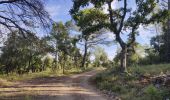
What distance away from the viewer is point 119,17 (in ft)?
111

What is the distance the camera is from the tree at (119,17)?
3234 cm

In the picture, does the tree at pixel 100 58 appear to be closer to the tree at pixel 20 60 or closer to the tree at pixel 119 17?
the tree at pixel 20 60

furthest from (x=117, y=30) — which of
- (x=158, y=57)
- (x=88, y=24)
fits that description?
(x=158, y=57)

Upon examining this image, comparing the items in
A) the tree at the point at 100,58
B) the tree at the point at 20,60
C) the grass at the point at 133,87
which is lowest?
the grass at the point at 133,87

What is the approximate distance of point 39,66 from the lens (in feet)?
221

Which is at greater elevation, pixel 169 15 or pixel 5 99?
pixel 169 15

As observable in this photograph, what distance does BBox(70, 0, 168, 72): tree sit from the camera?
106 ft

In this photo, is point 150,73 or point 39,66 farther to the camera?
point 39,66

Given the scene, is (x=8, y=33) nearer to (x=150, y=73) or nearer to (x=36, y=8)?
(x=36, y=8)

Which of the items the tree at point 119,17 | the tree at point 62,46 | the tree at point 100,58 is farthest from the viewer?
the tree at point 100,58

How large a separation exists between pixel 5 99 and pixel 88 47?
5582 centimetres

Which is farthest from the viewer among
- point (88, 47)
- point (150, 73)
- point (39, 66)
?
point (88, 47)

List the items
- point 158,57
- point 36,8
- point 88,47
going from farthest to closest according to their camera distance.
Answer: point 88,47 → point 158,57 → point 36,8

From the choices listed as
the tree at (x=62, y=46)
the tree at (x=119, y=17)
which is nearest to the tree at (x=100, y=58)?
the tree at (x=62, y=46)
